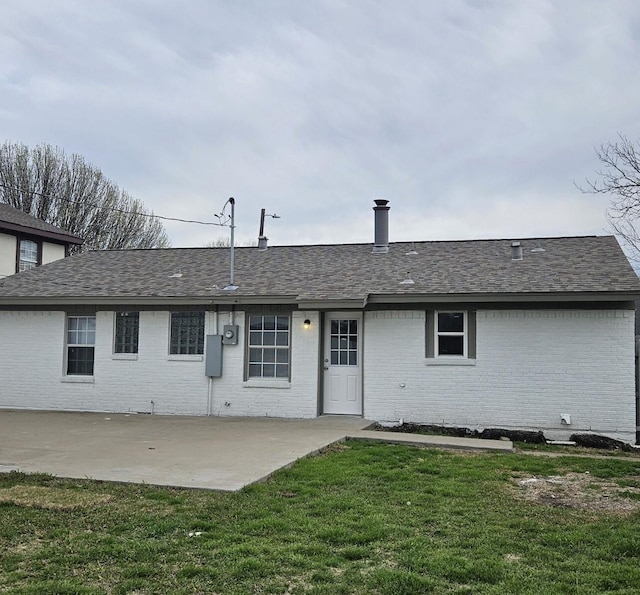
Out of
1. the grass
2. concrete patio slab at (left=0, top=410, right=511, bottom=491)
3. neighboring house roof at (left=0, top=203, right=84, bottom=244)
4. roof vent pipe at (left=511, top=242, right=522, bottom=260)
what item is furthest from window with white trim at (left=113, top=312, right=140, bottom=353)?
neighboring house roof at (left=0, top=203, right=84, bottom=244)

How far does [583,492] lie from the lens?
750cm

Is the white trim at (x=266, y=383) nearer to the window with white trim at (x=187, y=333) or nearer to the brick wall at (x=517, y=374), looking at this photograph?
the window with white trim at (x=187, y=333)

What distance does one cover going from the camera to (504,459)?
961 cm

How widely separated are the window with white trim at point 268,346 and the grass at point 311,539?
20.6 feet

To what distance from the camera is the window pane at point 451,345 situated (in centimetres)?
1323

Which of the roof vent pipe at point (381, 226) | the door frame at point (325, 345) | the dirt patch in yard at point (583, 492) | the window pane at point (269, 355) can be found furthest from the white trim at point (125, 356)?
the dirt patch in yard at point (583, 492)

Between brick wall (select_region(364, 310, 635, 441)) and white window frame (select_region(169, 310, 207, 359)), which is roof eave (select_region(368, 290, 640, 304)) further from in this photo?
white window frame (select_region(169, 310, 207, 359))

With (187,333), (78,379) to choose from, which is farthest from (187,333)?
(78,379)

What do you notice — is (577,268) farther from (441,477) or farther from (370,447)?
(441,477)

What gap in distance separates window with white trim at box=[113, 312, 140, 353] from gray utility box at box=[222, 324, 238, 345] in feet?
7.11

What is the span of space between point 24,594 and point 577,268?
11957 millimetres

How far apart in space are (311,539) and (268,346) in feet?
29.4

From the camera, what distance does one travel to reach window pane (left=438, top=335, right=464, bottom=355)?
521 inches

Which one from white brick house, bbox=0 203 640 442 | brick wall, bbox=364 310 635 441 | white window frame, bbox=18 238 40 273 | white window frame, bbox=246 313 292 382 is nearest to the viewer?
brick wall, bbox=364 310 635 441
